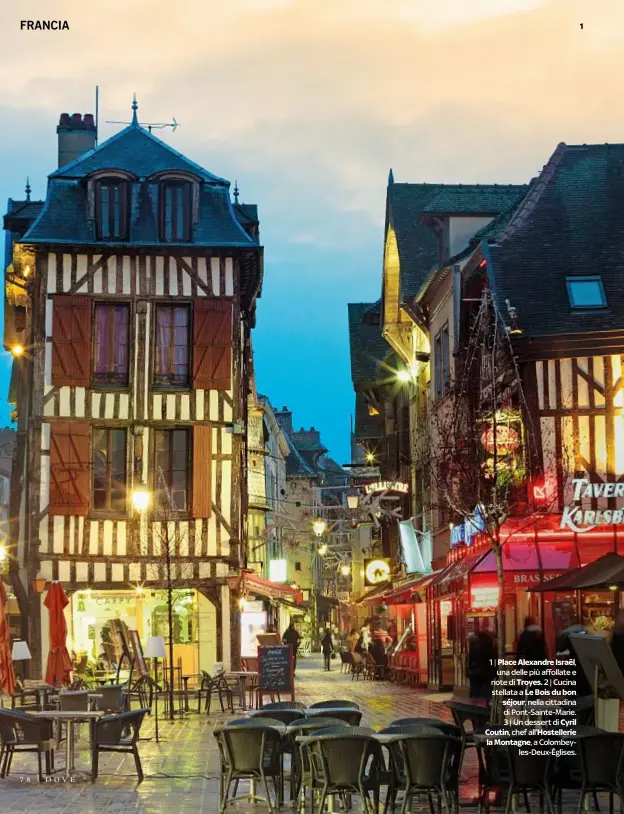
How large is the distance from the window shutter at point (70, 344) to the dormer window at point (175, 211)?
247 cm

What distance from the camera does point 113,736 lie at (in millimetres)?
13570

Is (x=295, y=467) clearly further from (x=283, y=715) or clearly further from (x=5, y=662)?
(x=283, y=715)

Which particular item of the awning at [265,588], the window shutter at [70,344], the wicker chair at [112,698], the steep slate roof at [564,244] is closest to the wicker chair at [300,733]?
the wicker chair at [112,698]

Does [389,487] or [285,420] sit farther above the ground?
[285,420]

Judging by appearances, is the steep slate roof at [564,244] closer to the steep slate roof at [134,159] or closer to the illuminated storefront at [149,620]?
the steep slate roof at [134,159]

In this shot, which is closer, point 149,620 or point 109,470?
point 109,470

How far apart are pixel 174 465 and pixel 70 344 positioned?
3217 millimetres

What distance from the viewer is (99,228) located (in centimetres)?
Result: 2903

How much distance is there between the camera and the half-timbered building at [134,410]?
27844mm

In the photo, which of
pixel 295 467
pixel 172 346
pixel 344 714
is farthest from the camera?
pixel 295 467

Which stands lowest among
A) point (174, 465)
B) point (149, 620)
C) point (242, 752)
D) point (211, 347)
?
point (242, 752)

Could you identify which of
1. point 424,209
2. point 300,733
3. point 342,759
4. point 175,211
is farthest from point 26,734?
point 424,209

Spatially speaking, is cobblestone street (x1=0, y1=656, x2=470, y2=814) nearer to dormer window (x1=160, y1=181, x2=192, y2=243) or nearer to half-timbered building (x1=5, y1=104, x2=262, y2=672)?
half-timbered building (x1=5, y1=104, x2=262, y2=672)

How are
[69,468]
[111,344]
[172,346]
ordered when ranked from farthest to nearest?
[172,346]
[111,344]
[69,468]
